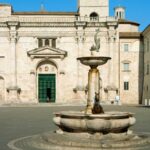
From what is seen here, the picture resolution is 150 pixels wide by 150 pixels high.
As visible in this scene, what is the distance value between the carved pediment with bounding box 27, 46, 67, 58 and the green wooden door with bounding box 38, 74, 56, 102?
276 centimetres

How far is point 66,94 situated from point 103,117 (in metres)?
37.7

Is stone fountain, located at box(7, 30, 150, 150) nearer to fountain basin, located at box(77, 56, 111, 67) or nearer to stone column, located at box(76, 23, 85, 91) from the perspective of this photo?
fountain basin, located at box(77, 56, 111, 67)

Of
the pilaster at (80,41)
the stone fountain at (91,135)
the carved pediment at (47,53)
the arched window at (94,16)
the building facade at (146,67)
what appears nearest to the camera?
the stone fountain at (91,135)

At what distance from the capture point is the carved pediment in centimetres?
4981

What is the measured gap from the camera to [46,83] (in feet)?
168

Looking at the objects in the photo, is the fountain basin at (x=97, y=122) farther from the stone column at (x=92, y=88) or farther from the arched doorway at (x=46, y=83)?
the arched doorway at (x=46, y=83)

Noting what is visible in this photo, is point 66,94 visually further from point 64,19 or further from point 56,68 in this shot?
point 64,19

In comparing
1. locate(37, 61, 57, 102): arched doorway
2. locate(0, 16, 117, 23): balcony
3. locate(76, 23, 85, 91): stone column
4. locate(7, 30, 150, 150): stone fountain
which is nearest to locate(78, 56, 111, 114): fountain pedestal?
locate(7, 30, 150, 150): stone fountain

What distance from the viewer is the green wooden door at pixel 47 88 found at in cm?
5119

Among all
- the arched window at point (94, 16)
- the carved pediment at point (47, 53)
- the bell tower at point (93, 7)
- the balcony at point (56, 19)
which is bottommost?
the carved pediment at point (47, 53)

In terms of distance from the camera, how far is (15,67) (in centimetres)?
4988

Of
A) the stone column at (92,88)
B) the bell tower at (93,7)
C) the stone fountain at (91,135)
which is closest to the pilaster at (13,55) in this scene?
the bell tower at (93,7)

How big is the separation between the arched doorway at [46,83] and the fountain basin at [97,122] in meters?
37.4

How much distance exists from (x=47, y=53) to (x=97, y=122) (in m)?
37.4
